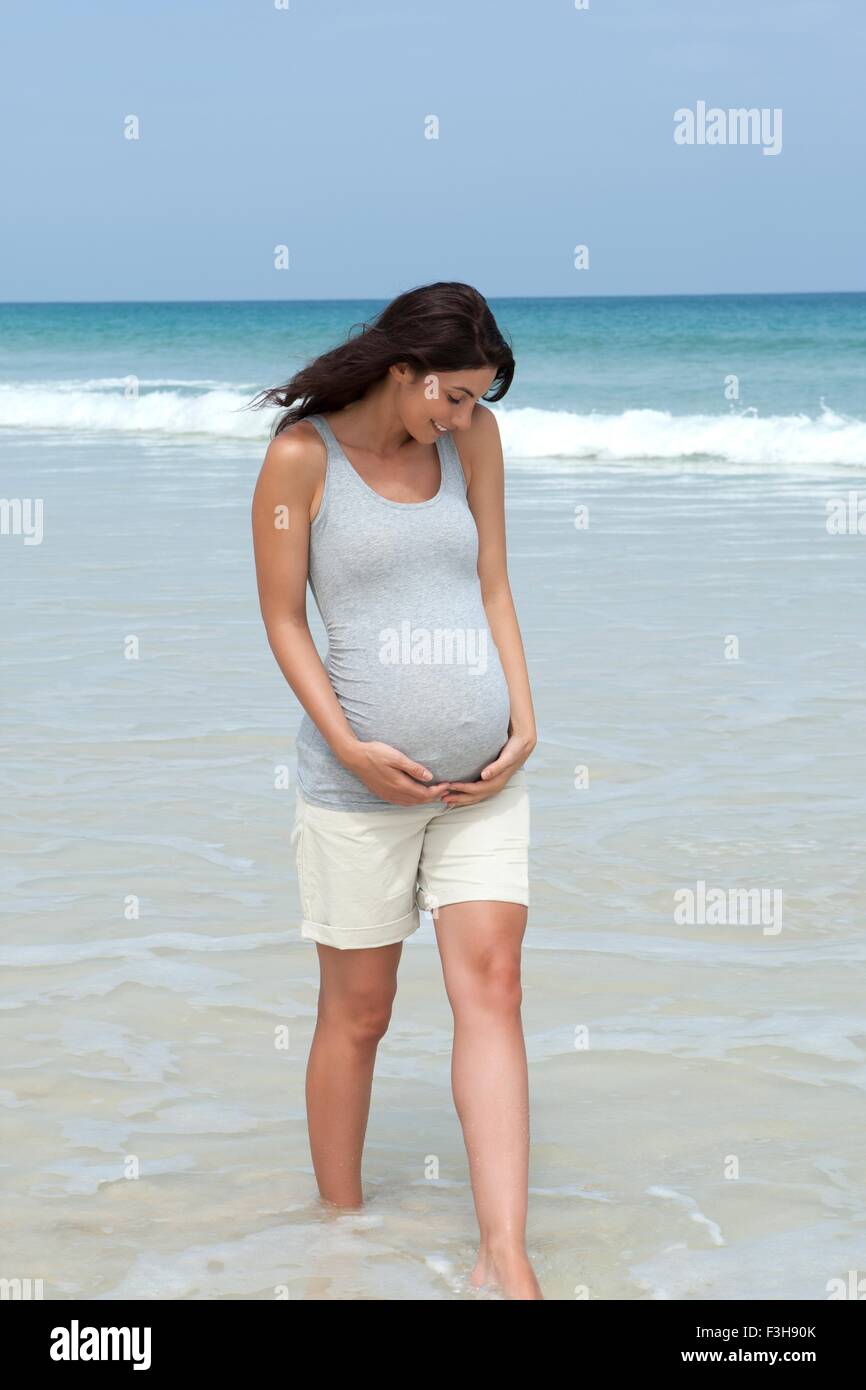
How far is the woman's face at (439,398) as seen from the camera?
10.8 ft

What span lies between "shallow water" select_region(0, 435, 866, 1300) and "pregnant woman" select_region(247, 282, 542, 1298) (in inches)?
19.7

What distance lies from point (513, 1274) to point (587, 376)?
33.5 meters

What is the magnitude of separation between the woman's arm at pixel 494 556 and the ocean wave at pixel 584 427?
17848 mm

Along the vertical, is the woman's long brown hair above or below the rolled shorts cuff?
above

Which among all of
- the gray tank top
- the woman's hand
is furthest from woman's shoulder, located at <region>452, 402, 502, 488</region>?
the woman's hand

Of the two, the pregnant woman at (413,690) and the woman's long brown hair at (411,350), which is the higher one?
the woman's long brown hair at (411,350)

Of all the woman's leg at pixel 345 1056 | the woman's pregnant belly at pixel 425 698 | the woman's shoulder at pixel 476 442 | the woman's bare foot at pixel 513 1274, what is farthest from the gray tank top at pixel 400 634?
A: the woman's bare foot at pixel 513 1274

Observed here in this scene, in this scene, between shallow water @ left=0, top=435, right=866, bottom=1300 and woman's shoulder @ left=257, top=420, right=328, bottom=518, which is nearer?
woman's shoulder @ left=257, top=420, right=328, bottom=518

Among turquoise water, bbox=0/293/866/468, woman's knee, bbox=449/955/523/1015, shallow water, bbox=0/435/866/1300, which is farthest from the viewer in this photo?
turquoise water, bbox=0/293/866/468

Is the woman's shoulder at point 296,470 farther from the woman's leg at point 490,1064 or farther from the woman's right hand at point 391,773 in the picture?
the woman's leg at point 490,1064

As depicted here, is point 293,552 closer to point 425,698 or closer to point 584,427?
point 425,698

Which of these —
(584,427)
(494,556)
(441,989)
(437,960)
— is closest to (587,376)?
(584,427)

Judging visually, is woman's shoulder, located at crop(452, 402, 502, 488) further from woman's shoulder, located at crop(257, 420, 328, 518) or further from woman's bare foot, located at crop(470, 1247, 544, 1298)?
woman's bare foot, located at crop(470, 1247, 544, 1298)

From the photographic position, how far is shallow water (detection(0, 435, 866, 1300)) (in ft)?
12.0
